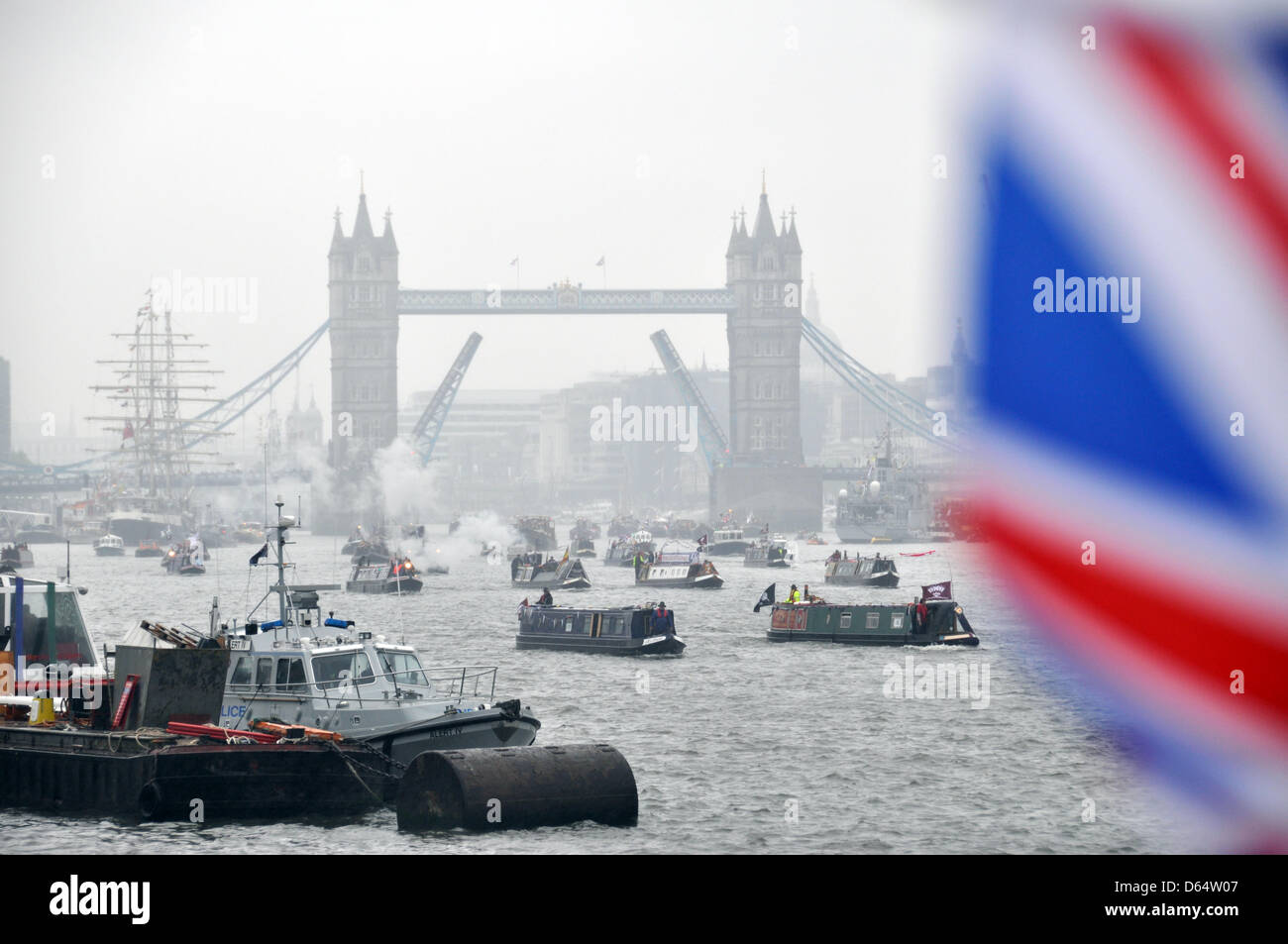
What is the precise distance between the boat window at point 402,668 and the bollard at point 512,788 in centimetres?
380

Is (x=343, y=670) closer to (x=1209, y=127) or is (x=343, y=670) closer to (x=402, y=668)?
(x=402, y=668)

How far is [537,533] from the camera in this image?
569ft

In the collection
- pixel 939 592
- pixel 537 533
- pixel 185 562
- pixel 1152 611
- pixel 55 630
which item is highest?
pixel 1152 611

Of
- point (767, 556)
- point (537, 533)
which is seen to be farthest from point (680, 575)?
point (537, 533)

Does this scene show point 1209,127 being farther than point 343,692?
No

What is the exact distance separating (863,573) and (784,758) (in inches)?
2864

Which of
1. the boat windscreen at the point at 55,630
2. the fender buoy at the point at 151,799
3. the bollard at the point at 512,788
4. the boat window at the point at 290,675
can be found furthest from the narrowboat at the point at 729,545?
→ the fender buoy at the point at 151,799

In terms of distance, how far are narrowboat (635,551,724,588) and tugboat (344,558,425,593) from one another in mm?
14253

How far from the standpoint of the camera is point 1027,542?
85.9 feet
